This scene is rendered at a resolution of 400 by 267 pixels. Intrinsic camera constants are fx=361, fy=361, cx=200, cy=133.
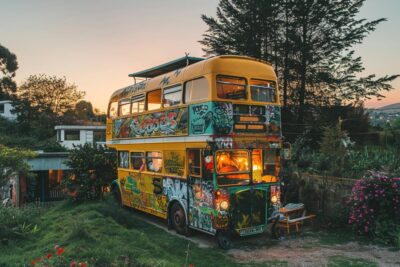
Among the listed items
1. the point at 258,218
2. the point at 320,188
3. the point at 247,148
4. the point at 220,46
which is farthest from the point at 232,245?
the point at 220,46

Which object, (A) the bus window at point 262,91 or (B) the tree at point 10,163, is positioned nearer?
(A) the bus window at point 262,91

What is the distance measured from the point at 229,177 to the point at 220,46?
818 inches

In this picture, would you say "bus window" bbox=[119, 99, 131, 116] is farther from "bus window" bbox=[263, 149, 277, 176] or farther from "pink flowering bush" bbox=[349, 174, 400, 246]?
"pink flowering bush" bbox=[349, 174, 400, 246]

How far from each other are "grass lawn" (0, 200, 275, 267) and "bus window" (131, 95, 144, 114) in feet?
13.7

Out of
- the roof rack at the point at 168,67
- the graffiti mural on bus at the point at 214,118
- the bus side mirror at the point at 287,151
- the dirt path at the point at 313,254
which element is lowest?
the dirt path at the point at 313,254

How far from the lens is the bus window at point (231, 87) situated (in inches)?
396

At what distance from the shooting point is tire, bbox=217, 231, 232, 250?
32.2ft

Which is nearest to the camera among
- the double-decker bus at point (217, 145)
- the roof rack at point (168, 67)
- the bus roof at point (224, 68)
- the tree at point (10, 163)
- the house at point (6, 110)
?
the double-decker bus at point (217, 145)

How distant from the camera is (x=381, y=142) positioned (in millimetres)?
27672

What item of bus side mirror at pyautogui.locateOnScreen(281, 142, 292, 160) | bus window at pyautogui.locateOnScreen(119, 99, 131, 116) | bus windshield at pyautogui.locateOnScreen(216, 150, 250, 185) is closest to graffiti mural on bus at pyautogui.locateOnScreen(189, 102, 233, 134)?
bus windshield at pyautogui.locateOnScreen(216, 150, 250, 185)

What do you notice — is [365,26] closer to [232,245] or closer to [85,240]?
[232,245]

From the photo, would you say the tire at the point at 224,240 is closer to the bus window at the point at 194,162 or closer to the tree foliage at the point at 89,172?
the bus window at the point at 194,162

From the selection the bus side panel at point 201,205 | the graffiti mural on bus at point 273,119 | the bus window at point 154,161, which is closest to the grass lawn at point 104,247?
the bus side panel at point 201,205

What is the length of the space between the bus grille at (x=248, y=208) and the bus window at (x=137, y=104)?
18.2 ft
